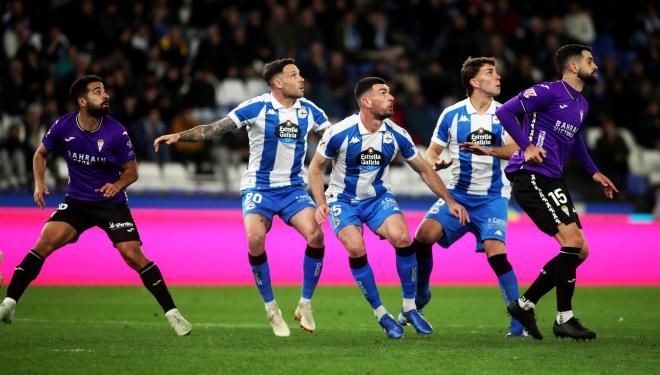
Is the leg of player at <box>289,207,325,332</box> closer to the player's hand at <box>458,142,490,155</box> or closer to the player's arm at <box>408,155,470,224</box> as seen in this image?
the player's arm at <box>408,155,470,224</box>

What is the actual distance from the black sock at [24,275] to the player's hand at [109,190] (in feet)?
2.71

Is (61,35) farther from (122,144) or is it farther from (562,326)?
(562,326)

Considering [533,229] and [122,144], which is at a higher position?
[122,144]

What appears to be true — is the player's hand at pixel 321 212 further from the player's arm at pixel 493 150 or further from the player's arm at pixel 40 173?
the player's arm at pixel 40 173

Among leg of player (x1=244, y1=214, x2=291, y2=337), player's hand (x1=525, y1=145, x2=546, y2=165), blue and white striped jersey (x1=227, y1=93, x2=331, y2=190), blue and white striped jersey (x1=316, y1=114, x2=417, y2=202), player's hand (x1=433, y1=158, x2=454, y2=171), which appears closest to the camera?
player's hand (x1=525, y1=145, x2=546, y2=165)

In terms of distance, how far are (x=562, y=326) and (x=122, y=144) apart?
13.7 feet

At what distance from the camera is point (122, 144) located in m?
10.0

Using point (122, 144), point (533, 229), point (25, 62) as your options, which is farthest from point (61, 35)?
point (122, 144)

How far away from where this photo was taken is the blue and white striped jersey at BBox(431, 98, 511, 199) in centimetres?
1032

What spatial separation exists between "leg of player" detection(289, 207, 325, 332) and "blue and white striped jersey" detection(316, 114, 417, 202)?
0.31 metres

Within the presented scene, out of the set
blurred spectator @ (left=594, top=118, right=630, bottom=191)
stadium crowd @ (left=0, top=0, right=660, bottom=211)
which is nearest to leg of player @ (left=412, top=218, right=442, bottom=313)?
stadium crowd @ (left=0, top=0, right=660, bottom=211)

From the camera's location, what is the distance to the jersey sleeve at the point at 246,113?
10.3m

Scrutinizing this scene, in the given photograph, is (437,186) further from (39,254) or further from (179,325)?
(39,254)

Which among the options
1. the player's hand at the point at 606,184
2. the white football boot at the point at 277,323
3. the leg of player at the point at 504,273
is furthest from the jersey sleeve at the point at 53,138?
the player's hand at the point at 606,184
